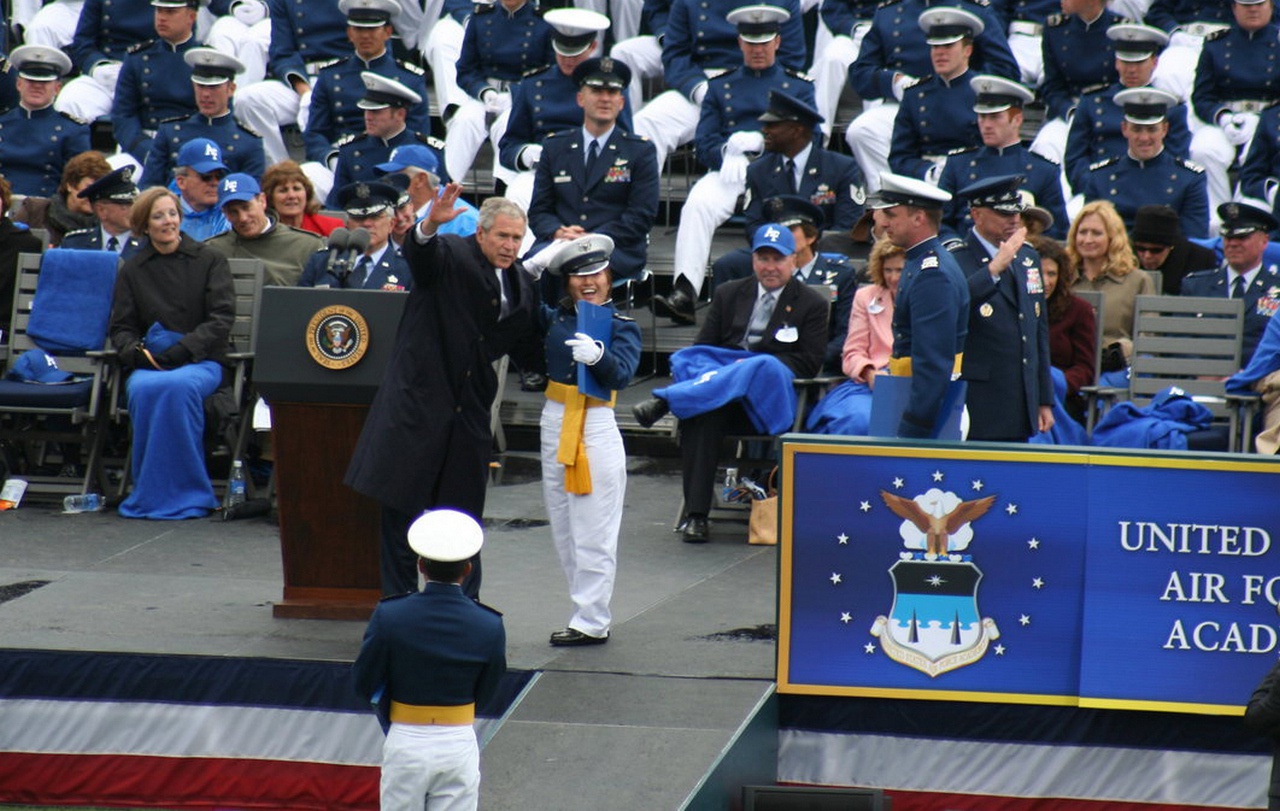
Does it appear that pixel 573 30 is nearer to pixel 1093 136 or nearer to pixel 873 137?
pixel 873 137

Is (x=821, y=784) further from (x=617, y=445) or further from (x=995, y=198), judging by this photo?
(x=995, y=198)

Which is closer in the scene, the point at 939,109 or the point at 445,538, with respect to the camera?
the point at 445,538

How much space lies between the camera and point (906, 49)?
1283 centimetres

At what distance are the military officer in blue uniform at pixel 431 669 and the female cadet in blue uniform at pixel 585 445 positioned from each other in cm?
194

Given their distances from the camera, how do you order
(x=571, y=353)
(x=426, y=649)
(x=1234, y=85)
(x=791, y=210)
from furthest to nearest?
1. (x=1234, y=85)
2. (x=791, y=210)
3. (x=571, y=353)
4. (x=426, y=649)

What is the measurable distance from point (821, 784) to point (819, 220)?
4110mm

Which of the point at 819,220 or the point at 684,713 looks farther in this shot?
the point at 819,220

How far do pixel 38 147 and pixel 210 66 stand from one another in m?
1.39

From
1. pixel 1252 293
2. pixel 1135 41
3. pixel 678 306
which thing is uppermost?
pixel 1135 41

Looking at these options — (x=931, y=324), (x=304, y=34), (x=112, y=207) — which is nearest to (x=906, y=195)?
(x=931, y=324)

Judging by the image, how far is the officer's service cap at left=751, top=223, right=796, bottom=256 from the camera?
995 centimetres

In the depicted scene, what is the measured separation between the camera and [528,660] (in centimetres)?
757

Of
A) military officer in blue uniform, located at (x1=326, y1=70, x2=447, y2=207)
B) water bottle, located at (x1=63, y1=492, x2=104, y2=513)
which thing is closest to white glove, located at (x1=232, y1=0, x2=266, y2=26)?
military officer in blue uniform, located at (x1=326, y1=70, x2=447, y2=207)

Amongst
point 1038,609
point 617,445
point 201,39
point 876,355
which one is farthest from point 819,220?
point 201,39
